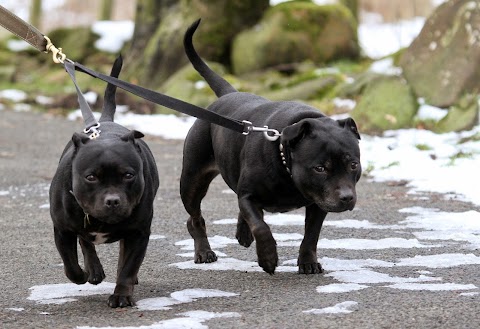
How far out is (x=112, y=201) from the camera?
4.52 meters

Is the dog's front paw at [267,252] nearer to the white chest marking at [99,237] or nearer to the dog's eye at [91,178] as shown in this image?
the white chest marking at [99,237]

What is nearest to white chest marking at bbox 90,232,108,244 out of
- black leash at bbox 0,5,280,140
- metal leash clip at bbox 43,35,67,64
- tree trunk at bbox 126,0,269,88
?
black leash at bbox 0,5,280,140

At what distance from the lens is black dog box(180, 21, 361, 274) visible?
514 centimetres

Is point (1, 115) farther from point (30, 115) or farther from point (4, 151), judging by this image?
point (4, 151)

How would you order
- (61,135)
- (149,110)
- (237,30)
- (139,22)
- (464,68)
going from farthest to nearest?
(139,22)
(237,30)
(149,110)
(61,135)
(464,68)

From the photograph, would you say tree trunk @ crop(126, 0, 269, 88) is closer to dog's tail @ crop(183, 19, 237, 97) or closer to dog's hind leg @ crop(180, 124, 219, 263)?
dog's tail @ crop(183, 19, 237, 97)

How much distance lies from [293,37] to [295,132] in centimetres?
1208

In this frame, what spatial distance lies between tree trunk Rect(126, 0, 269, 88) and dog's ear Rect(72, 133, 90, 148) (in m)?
13.0

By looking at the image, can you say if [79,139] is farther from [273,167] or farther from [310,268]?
[310,268]

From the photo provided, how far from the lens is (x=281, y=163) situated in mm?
5414

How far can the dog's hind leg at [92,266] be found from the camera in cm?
534

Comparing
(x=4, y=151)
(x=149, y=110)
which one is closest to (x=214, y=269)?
(x=4, y=151)

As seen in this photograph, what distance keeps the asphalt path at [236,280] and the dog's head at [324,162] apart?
51 centimetres

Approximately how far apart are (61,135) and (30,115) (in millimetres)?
3451
